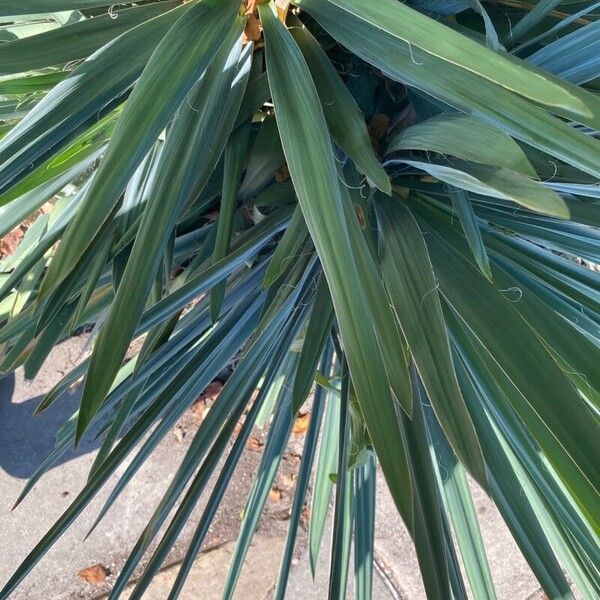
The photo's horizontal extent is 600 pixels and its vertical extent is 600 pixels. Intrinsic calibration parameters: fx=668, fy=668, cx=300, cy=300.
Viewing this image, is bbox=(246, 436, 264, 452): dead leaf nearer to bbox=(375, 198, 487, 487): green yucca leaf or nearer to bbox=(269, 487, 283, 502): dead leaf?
bbox=(269, 487, 283, 502): dead leaf

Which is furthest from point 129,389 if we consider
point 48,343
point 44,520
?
point 44,520

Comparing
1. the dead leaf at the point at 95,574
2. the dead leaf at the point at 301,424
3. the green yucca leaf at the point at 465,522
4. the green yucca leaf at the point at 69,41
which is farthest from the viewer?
the dead leaf at the point at 301,424

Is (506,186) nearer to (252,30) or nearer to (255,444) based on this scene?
(252,30)

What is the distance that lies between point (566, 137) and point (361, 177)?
266 millimetres

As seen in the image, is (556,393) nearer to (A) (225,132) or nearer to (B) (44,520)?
(A) (225,132)

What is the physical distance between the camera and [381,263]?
0.67m

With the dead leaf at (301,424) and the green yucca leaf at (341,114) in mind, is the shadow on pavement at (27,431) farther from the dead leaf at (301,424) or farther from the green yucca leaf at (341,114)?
the green yucca leaf at (341,114)

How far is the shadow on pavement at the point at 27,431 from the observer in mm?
1473

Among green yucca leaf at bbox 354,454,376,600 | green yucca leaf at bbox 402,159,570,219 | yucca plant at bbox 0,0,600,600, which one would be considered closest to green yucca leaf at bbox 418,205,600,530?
yucca plant at bbox 0,0,600,600

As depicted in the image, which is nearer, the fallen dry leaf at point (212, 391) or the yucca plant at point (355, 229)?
the yucca plant at point (355, 229)

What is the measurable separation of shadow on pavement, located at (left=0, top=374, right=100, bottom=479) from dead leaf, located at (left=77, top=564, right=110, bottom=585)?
0.78ft

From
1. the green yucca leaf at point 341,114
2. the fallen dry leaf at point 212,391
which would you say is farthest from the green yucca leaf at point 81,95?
the fallen dry leaf at point 212,391

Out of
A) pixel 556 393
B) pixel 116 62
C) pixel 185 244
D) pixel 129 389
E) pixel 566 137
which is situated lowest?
pixel 556 393

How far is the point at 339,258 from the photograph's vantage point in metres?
0.50
